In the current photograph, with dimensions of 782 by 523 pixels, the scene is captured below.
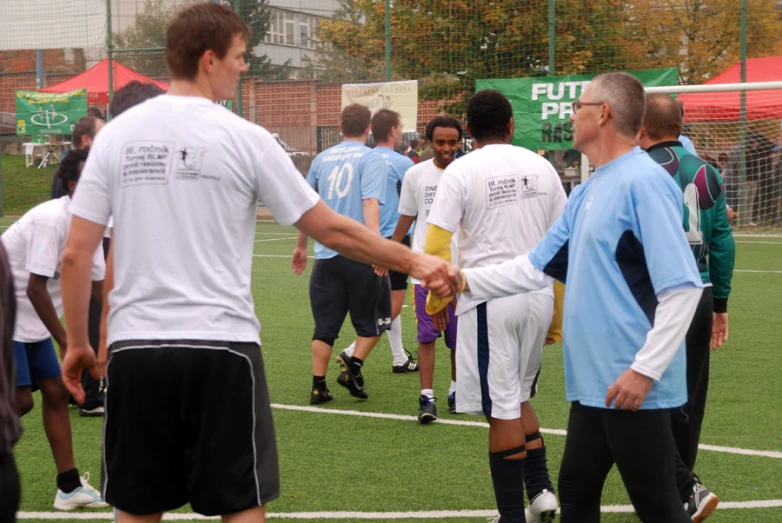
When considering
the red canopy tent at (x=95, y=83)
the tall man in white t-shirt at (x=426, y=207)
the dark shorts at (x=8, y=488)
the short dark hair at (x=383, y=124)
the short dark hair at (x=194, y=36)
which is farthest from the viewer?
the red canopy tent at (x=95, y=83)

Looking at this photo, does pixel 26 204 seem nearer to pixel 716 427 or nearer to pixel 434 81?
pixel 434 81

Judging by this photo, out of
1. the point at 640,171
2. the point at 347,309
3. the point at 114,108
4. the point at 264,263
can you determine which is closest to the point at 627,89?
the point at 640,171

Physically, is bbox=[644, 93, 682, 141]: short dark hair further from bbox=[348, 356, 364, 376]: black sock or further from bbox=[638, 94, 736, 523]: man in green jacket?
bbox=[348, 356, 364, 376]: black sock

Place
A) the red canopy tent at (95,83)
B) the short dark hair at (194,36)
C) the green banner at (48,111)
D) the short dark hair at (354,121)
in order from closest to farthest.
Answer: the short dark hair at (194,36) < the short dark hair at (354,121) < the green banner at (48,111) < the red canopy tent at (95,83)

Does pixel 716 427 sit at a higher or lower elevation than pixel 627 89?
lower

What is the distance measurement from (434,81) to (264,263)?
701 cm

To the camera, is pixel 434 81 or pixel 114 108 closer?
pixel 114 108

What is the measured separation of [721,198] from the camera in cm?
479

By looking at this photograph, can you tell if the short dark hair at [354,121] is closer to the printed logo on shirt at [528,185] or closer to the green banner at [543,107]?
the printed logo on shirt at [528,185]

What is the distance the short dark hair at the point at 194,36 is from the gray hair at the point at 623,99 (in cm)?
130

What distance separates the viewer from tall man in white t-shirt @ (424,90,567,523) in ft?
14.5

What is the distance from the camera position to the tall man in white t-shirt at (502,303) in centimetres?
441

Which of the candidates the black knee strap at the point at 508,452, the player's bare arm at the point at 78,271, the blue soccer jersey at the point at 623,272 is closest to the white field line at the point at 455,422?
the black knee strap at the point at 508,452

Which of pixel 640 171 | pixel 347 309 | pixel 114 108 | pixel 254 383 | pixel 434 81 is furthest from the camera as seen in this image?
pixel 434 81
